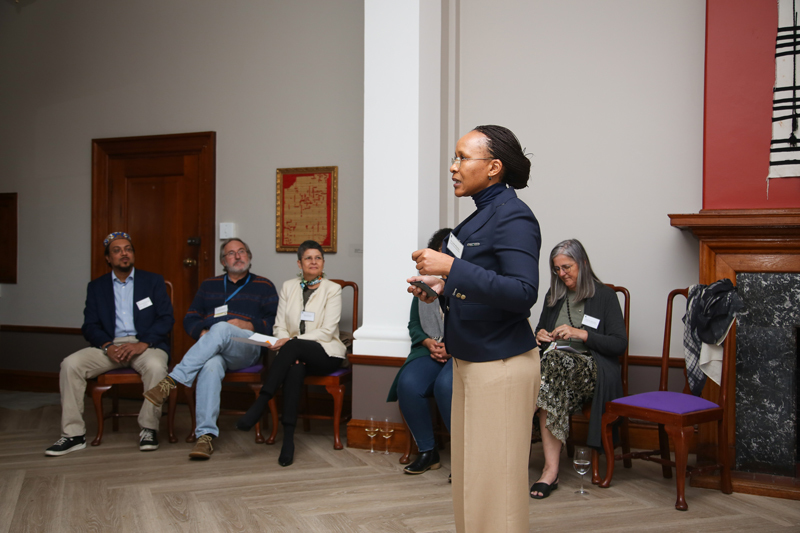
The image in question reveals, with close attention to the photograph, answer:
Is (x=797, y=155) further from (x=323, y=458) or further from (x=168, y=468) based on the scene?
(x=168, y=468)

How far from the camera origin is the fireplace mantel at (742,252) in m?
2.89

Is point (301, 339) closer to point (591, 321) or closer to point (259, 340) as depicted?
point (259, 340)

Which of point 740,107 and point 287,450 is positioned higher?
point 740,107

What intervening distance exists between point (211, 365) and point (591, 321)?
2.17 meters

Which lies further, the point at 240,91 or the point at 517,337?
the point at 240,91

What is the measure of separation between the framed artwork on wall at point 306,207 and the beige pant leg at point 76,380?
56.8 inches

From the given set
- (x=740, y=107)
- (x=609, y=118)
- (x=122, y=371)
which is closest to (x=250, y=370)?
(x=122, y=371)

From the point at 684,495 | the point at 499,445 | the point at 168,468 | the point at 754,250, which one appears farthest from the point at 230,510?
the point at 754,250

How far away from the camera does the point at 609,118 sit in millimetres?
3730

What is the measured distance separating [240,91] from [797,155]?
3724 mm

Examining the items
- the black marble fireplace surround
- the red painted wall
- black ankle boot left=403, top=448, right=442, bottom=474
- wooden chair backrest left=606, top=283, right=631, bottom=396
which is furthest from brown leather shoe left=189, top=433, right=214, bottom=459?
the red painted wall

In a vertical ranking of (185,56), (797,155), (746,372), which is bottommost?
(746,372)

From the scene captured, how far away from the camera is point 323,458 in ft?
11.1

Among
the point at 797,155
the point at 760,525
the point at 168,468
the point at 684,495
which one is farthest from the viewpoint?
the point at 168,468
